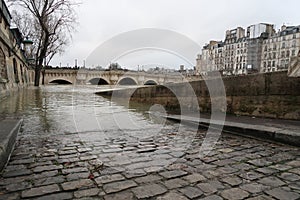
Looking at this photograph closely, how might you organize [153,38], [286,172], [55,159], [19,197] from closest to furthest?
[19,197] < [286,172] < [55,159] < [153,38]

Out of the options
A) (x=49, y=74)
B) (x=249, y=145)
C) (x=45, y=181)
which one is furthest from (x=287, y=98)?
(x=49, y=74)

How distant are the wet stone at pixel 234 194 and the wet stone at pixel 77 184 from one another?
4.17ft

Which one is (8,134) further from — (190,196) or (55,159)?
(190,196)

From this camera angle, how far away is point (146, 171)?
270 centimetres

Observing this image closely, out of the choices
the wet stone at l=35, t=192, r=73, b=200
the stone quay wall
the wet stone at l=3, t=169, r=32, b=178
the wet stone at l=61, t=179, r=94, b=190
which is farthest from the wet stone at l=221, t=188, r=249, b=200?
the stone quay wall

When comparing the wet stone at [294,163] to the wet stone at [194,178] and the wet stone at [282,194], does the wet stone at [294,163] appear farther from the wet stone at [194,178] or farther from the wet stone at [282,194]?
the wet stone at [194,178]

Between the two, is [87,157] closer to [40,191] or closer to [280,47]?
[40,191]

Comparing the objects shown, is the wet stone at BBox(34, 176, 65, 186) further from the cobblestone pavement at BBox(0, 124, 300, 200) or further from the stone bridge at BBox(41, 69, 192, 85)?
the stone bridge at BBox(41, 69, 192, 85)

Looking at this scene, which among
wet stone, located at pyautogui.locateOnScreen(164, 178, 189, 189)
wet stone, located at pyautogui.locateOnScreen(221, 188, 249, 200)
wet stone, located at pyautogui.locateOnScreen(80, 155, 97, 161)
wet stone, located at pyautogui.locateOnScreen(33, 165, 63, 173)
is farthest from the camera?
wet stone, located at pyautogui.locateOnScreen(80, 155, 97, 161)

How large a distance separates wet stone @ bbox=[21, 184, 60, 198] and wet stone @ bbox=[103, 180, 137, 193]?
46cm

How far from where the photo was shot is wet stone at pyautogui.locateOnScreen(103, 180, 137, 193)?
2209mm

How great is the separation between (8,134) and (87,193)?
188 centimetres

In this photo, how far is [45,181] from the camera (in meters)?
2.36

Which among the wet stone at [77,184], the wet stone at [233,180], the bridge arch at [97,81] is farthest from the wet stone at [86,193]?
the bridge arch at [97,81]
